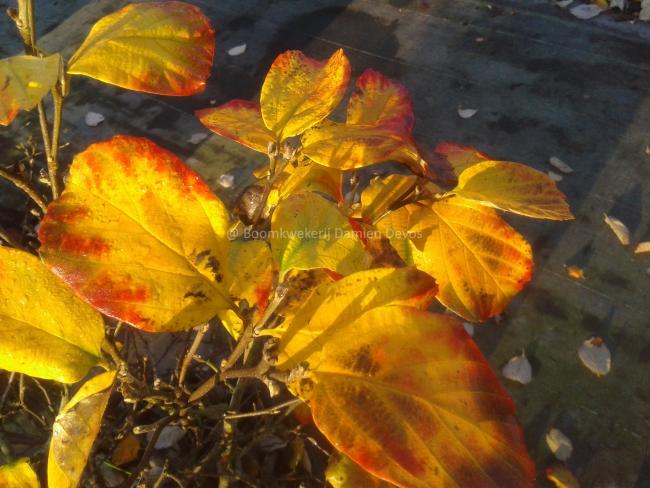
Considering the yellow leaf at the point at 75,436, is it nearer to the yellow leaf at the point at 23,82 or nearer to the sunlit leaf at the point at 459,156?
the yellow leaf at the point at 23,82

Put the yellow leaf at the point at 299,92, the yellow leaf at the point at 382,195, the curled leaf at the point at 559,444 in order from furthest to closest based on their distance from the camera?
the curled leaf at the point at 559,444 → the yellow leaf at the point at 382,195 → the yellow leaf at the point at 299,92

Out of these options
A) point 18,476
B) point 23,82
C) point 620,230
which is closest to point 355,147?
point 23,82

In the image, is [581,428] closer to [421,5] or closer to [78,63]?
[78,63]

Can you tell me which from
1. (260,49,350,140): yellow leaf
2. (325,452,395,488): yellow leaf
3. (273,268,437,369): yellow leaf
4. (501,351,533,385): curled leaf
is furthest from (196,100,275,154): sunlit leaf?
(501,351,533,385): curled leaf

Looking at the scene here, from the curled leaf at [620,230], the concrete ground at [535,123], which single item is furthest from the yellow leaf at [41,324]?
the curled leaf at [620,230]

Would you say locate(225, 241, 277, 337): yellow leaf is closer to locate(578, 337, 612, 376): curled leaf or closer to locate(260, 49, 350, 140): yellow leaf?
locate(260, 49, 350, 140): yellow leaf

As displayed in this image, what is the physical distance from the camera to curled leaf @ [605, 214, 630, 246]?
1.07m

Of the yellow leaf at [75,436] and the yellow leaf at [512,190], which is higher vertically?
the yellow leaf at [512,190]

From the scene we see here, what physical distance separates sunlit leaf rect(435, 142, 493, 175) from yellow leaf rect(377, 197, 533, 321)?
29 millimetres

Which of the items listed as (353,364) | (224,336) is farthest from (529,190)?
(224,336)

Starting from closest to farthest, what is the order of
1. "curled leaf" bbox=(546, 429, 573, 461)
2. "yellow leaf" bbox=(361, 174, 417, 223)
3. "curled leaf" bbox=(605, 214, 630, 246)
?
"yellow leaf" bbox=(361, 174, 417, 223) < "curled leaf" bbox=(546, 429, 573, 461) < "curled leaf" bbox=(605, 214, 630, 246)

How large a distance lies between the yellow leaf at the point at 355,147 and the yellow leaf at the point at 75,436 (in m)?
0.20

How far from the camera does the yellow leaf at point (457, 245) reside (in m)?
0.47

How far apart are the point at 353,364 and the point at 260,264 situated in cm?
12
